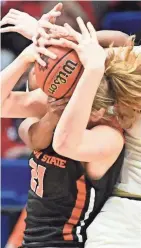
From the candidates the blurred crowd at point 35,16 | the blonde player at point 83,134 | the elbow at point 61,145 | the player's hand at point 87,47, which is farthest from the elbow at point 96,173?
the blurred crowd at point 35,16

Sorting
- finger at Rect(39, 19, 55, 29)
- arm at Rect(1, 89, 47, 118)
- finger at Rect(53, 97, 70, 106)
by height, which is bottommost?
arm at Rect(1, 89, 47, 118)

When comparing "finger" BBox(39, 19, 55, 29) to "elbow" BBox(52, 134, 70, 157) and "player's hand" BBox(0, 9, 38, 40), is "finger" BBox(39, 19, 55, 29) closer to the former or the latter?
"player's hand" BBox(0, 9, 38, 40)

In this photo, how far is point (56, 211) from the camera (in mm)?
1248

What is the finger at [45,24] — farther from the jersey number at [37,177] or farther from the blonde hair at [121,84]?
the jersey number at [37,177]

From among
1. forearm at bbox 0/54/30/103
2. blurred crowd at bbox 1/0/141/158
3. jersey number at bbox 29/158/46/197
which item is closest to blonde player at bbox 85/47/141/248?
jersey number at bbox 29/158/46/197

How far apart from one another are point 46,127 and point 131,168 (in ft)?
0.64

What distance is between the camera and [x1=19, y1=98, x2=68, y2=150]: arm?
1193 mm

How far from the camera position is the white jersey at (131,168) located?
1.24 meters

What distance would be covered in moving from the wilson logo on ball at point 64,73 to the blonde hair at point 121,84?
75mm

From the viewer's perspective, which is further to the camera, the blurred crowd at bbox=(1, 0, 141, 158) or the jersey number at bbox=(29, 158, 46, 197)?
the blurred crowd at bbox=(1, 0, 141, 158)

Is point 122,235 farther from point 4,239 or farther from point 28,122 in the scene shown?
point 4,239

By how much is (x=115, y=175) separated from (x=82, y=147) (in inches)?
6.0

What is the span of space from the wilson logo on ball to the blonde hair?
75 mm

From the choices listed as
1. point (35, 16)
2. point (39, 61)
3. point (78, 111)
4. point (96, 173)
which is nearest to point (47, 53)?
point (39, 61)
